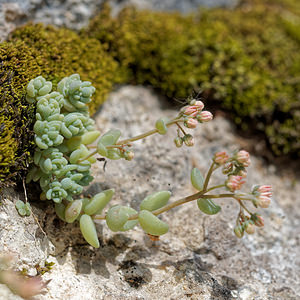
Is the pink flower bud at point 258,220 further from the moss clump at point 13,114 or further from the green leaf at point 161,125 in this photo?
the moss clump at point 13,114

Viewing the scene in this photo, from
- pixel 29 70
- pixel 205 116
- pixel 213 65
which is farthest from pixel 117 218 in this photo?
pixel 213 65

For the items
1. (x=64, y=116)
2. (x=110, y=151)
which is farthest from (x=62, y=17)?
(x=110, y=151)

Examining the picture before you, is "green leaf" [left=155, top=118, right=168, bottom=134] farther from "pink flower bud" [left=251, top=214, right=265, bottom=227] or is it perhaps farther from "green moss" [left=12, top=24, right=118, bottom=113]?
"green moss" [left=12, top=24, right=118, bottom=113]

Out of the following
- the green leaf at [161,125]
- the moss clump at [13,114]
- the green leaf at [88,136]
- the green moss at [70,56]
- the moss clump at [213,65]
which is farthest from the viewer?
the moss clump at [213,65]

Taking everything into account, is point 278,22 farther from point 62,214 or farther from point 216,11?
point 62,214

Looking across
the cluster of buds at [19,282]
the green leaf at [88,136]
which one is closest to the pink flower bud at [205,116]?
the green leaf at [88,136]

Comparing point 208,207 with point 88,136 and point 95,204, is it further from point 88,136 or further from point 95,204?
point 88,136

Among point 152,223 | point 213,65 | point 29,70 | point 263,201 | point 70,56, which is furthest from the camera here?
point 213,65
